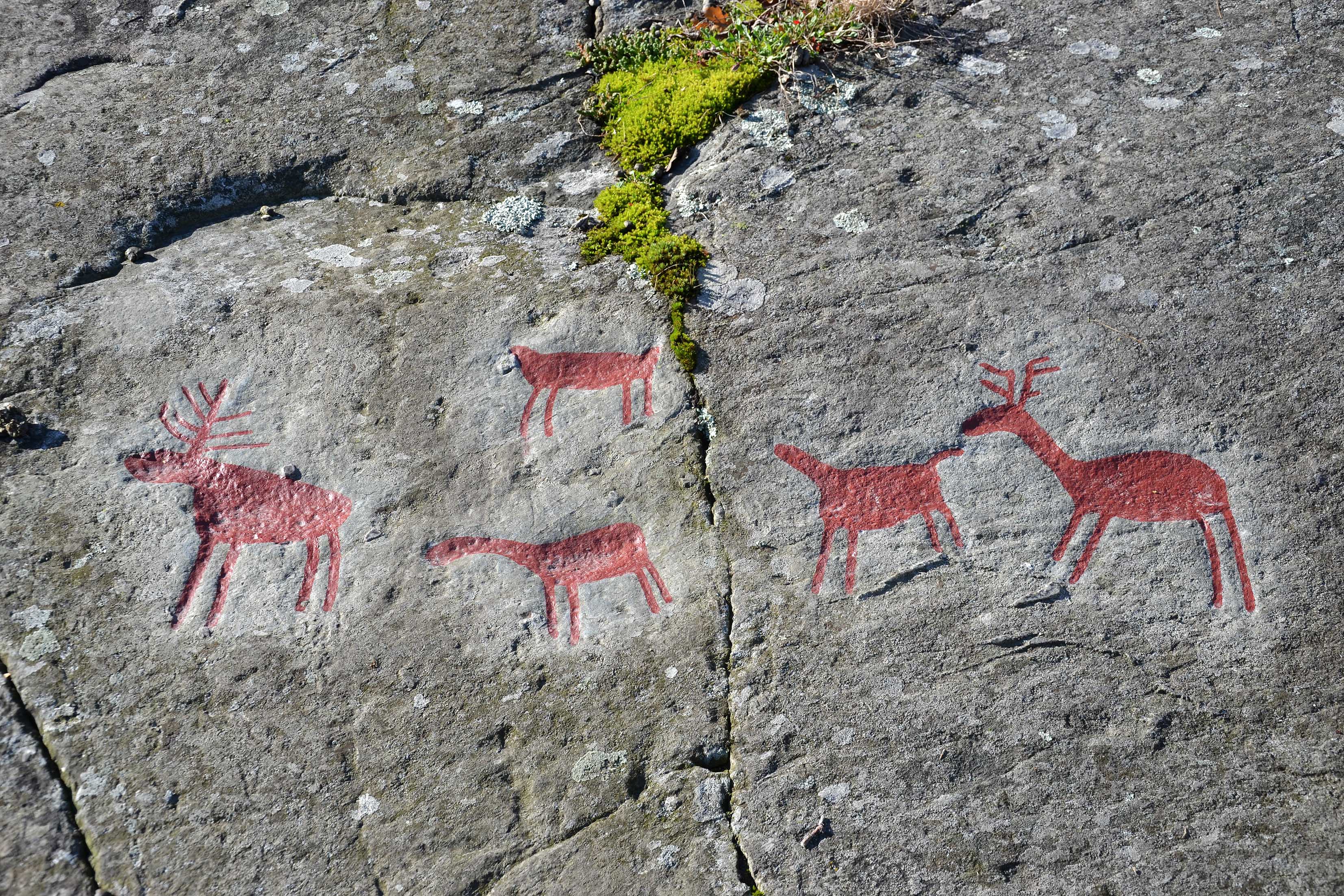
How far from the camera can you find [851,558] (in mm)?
2986

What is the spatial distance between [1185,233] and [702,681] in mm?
2374

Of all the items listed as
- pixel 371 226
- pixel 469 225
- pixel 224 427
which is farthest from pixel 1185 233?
pixel 224 427

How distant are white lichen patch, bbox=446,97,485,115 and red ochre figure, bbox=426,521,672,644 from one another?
6.40 feet

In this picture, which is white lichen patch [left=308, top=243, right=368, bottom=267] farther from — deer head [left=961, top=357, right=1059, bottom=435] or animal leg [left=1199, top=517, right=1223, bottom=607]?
animal leg [left=1199, top=517, right=1223, bottom=607]

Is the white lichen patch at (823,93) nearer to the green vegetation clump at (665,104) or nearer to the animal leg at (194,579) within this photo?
the green vegetation clump at (665,104)

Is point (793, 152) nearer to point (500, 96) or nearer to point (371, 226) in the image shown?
point (500, 96)

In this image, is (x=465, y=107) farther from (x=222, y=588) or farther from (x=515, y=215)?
(x=222, y=588)

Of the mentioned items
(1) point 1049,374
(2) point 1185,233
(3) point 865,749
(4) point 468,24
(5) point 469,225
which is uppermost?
(4) point 468,24

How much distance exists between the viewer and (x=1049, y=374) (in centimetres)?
308

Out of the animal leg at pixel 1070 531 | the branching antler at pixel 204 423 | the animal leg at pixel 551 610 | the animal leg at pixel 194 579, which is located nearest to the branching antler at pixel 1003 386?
the animal leg at pixel 1070 531

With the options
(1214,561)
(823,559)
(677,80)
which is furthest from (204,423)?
(1214,561)

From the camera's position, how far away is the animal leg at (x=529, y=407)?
3188 mm

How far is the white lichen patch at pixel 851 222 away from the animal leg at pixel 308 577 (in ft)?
7.36

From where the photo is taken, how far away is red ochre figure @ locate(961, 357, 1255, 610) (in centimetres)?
289
